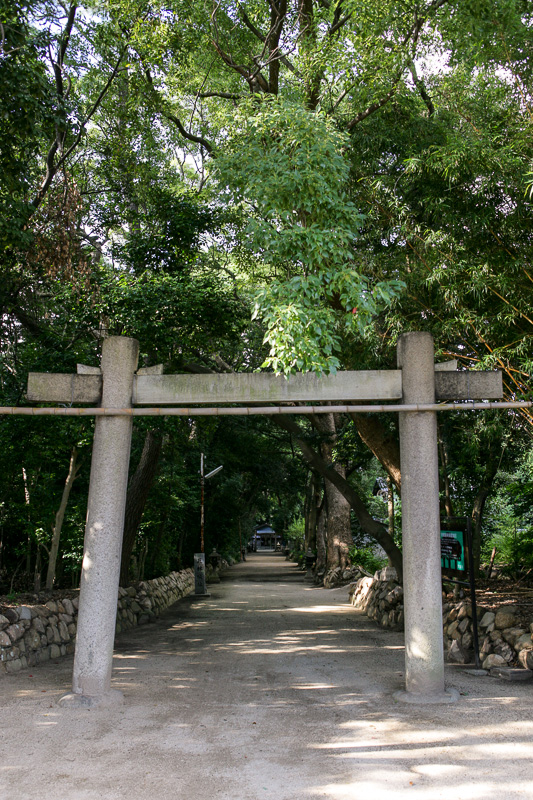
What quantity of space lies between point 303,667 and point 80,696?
3041mm

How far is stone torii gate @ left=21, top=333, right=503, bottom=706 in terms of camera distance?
227 inches

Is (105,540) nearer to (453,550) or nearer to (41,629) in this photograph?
(41,629)

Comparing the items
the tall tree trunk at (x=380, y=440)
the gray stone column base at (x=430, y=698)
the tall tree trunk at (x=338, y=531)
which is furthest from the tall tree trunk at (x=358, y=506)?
the tall tree trunk at (x=338, y=531)

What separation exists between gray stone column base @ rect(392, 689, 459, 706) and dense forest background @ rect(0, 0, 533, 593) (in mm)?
3208

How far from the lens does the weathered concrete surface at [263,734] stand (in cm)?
398

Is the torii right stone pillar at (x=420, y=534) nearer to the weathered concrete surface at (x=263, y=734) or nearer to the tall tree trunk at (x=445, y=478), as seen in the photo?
the weathered concrete surface at (x=263, y=734)

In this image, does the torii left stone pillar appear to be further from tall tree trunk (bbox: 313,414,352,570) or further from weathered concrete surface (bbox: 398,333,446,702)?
tall tree trunk (bbox: 313,414,352,570)

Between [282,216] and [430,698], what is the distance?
5338 millimetres

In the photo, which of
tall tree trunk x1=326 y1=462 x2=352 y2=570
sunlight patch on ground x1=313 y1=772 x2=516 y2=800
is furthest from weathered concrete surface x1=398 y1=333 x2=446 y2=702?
tall tree trunk x1=326 y1=462 x2=352 y2=570

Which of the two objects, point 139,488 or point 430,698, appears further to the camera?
point 139,488

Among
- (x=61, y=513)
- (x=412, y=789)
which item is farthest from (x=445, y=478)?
(x=412, y=789)

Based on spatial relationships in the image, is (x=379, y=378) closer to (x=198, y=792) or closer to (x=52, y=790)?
(x=198, y=792)

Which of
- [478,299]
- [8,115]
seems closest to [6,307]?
[8,115]

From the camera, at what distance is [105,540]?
592 cm
